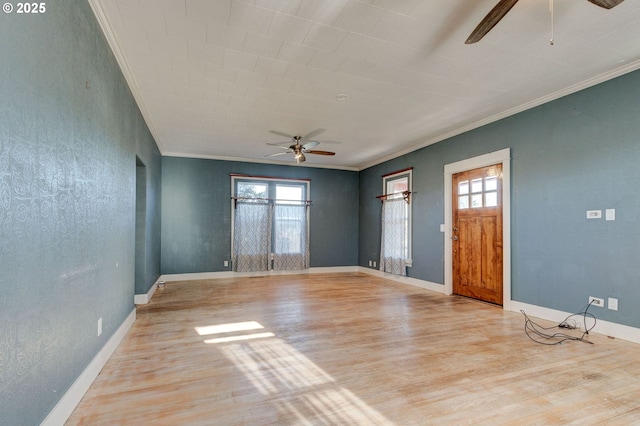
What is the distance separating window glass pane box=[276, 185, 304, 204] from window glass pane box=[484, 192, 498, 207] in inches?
168

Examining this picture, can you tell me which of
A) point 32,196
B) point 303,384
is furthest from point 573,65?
point 32,196

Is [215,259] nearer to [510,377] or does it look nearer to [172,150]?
[172,150]

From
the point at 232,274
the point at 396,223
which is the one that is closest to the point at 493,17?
the point at 396,223

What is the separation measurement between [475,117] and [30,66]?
4.94m

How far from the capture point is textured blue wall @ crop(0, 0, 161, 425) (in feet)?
4.13

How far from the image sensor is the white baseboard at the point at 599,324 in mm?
3086

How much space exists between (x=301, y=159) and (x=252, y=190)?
7.57ft

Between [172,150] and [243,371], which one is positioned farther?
[172,150]

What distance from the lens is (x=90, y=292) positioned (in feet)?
7.27

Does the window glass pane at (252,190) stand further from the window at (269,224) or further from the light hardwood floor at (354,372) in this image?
the light hardwood floor at (354,372)

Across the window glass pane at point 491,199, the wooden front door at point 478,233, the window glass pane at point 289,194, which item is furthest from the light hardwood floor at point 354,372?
the window glass pane at point 289,194

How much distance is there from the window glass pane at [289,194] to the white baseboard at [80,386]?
487cm

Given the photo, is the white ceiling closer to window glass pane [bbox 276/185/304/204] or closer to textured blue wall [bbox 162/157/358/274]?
textured blue wall [bbox 162/157/358/274]

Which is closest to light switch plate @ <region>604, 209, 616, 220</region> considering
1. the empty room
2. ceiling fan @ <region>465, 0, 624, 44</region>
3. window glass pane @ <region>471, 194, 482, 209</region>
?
the empty room
